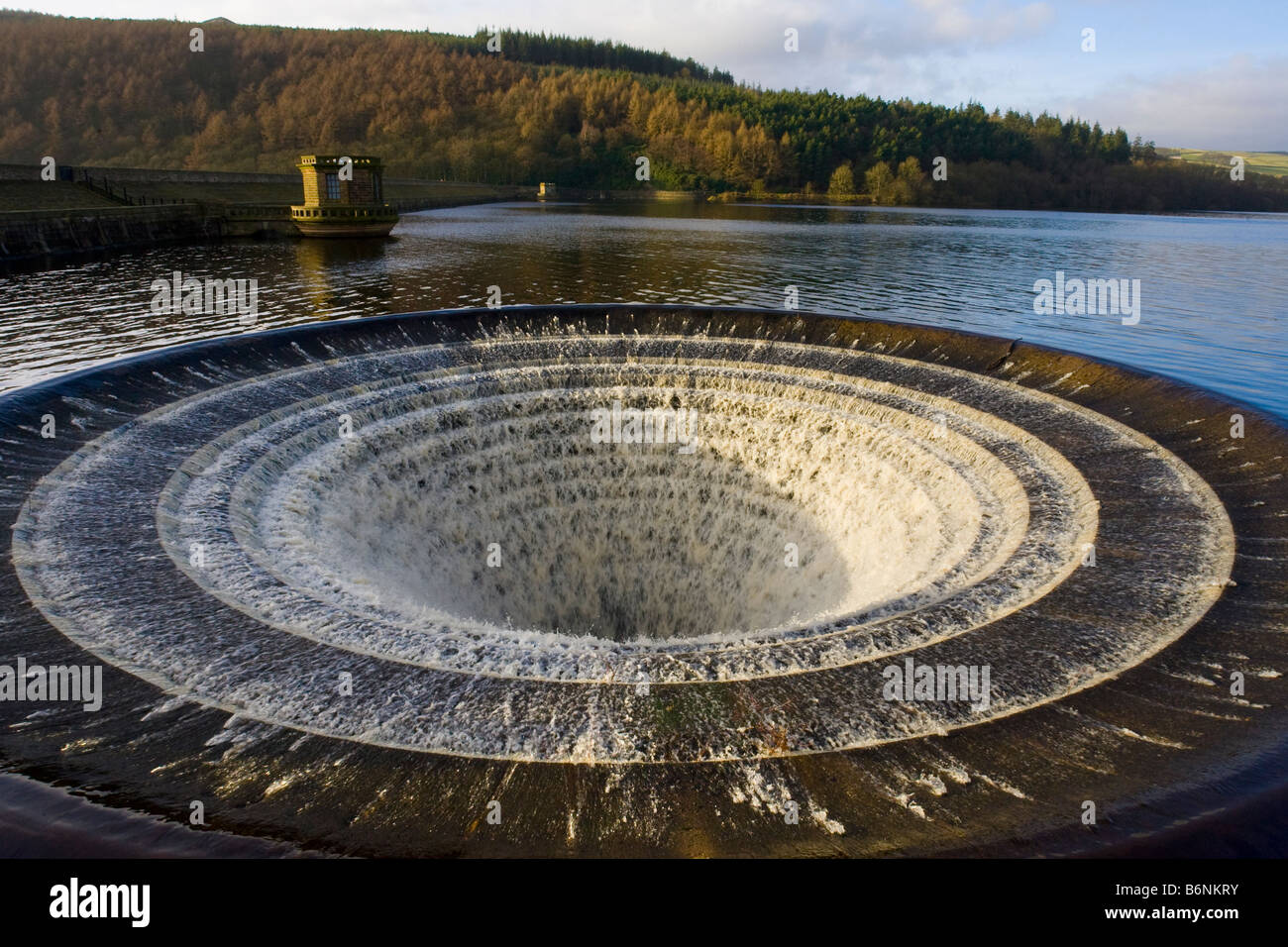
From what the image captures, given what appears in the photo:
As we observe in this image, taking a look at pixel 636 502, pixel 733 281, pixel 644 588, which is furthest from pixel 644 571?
pixel 733 281

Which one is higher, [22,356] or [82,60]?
[82,60]

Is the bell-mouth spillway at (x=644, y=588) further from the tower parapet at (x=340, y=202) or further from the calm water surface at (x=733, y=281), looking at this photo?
the tower parapet at (x=340, y=202)

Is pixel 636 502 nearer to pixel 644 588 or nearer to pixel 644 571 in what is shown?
pixel 644 571

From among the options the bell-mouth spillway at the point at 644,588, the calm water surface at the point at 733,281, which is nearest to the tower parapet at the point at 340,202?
the calm water surface at the point at 733,281

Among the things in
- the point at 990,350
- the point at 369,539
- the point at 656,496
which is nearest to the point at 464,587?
the point at 369,539

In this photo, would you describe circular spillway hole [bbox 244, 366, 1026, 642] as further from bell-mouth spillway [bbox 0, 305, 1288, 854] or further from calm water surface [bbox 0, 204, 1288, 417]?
calm water surface [bbox 0, 204, 1288, 417]

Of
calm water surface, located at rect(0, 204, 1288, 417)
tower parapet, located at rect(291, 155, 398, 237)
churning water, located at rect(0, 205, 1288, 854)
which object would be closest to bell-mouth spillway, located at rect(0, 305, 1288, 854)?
churning water, located at rect(0, 205, 1288, 854)
